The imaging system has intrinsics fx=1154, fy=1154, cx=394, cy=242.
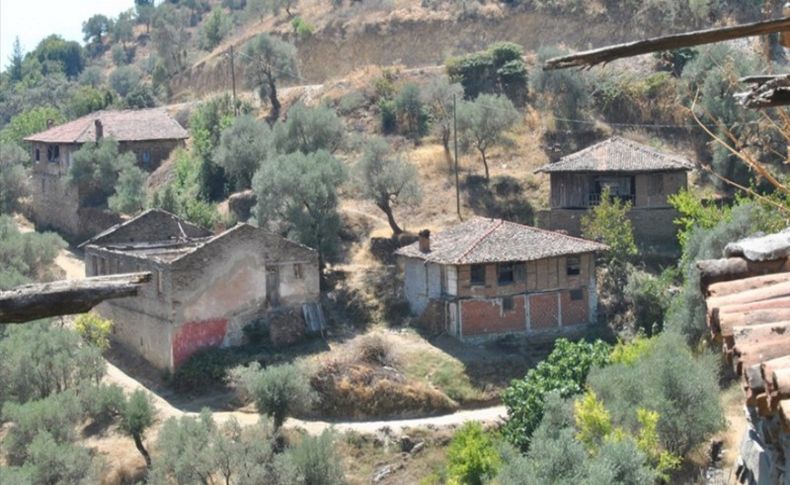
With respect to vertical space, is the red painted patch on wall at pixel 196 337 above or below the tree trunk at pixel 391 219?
below

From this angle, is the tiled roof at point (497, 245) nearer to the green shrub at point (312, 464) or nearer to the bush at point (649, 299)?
the bush at point (649, 299)

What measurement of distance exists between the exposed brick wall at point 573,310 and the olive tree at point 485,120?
477 inches

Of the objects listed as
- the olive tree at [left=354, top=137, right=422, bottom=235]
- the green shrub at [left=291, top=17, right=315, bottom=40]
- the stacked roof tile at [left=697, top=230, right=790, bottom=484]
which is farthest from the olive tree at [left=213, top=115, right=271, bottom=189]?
the stacked roof tile at [left=697, top=230, right=790, bottom=484]

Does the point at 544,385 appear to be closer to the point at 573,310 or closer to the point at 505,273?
the point at 505,273

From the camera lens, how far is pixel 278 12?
8250 cm

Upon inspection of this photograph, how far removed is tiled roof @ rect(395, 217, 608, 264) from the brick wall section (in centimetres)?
159

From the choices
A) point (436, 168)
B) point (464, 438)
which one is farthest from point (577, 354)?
point (436, 168)

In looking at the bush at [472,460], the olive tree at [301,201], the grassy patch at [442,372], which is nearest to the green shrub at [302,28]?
the olive tree at [301,201]

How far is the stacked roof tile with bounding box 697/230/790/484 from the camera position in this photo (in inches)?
213

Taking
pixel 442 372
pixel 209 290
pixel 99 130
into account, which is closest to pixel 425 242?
pixel 442 372

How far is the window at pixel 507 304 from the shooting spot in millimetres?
39688

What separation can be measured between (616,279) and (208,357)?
48.5ft

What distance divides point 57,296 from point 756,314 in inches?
145

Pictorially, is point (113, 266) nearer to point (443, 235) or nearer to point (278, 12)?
point (443, 235)
